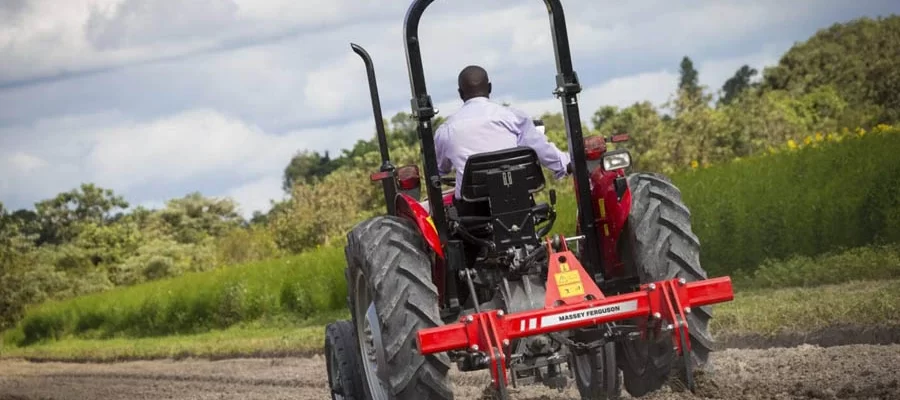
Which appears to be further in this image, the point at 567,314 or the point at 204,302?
the point at 204,302

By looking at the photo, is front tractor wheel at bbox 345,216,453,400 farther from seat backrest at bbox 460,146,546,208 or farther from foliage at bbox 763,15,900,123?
foliage at bbox 763,15,900,123

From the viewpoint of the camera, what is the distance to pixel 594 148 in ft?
21.5

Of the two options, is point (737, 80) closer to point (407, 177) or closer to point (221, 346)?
point (221, 346)

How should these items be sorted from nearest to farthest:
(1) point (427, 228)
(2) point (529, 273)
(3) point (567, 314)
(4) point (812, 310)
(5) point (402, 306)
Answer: (3) point (567, 314)
(5) point (402, 306)
(1) point (427, 228)
(2) point (529, 273)
(4) point (812, 310)

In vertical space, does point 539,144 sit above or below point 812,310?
above

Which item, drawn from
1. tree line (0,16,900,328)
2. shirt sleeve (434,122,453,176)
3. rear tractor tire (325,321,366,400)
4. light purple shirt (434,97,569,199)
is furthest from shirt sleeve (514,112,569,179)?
tree line (0,16,900,328)

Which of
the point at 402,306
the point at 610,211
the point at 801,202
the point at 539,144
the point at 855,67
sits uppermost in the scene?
the point at 855,67

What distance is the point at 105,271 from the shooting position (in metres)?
39.6

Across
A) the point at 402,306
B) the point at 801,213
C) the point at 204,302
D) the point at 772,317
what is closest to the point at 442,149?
the point at 402,306

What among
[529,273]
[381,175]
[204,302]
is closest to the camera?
[529,273]

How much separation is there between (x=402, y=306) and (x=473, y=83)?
4.64 feet

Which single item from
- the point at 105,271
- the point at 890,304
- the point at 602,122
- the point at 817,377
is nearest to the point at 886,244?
the point at 890,304

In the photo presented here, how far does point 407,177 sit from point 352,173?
973 inches

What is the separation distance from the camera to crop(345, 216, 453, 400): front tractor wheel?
6051 millimetres
